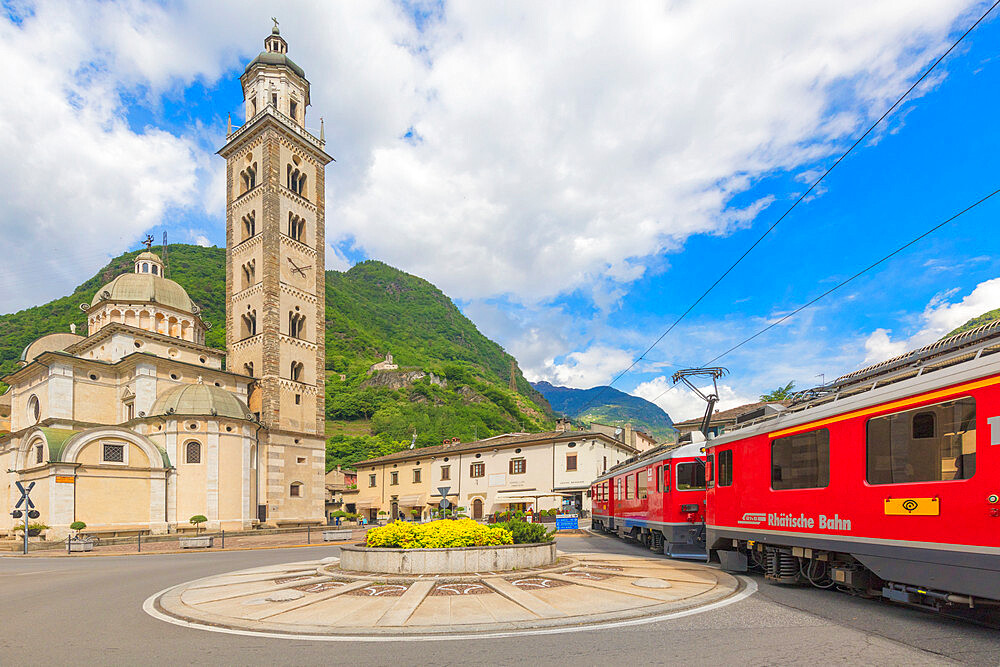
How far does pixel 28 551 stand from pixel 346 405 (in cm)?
8194

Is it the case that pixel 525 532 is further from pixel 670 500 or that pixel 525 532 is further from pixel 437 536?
pixel 670 500

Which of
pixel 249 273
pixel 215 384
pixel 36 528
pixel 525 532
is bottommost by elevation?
pixel 36 528

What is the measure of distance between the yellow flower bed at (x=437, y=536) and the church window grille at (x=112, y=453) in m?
30.7

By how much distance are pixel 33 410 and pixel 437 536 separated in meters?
42.6

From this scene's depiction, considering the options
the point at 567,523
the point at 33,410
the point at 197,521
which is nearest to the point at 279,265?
the point at 33,410

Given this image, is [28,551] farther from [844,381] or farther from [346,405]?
[346,405]

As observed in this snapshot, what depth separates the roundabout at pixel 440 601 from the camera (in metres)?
8.70

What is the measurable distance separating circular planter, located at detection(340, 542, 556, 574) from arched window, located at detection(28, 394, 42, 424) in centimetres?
4002

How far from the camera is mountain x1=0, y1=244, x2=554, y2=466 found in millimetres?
90562

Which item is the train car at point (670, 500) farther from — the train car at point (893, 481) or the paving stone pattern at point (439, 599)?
the train car at point (893, 481)

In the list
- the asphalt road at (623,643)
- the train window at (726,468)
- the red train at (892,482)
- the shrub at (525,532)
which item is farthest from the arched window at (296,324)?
the red train at (892,482)

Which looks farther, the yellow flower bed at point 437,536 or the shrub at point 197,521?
the shrub at point 197,521

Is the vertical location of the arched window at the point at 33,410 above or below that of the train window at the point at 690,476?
above

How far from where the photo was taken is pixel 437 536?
14.2 meters
